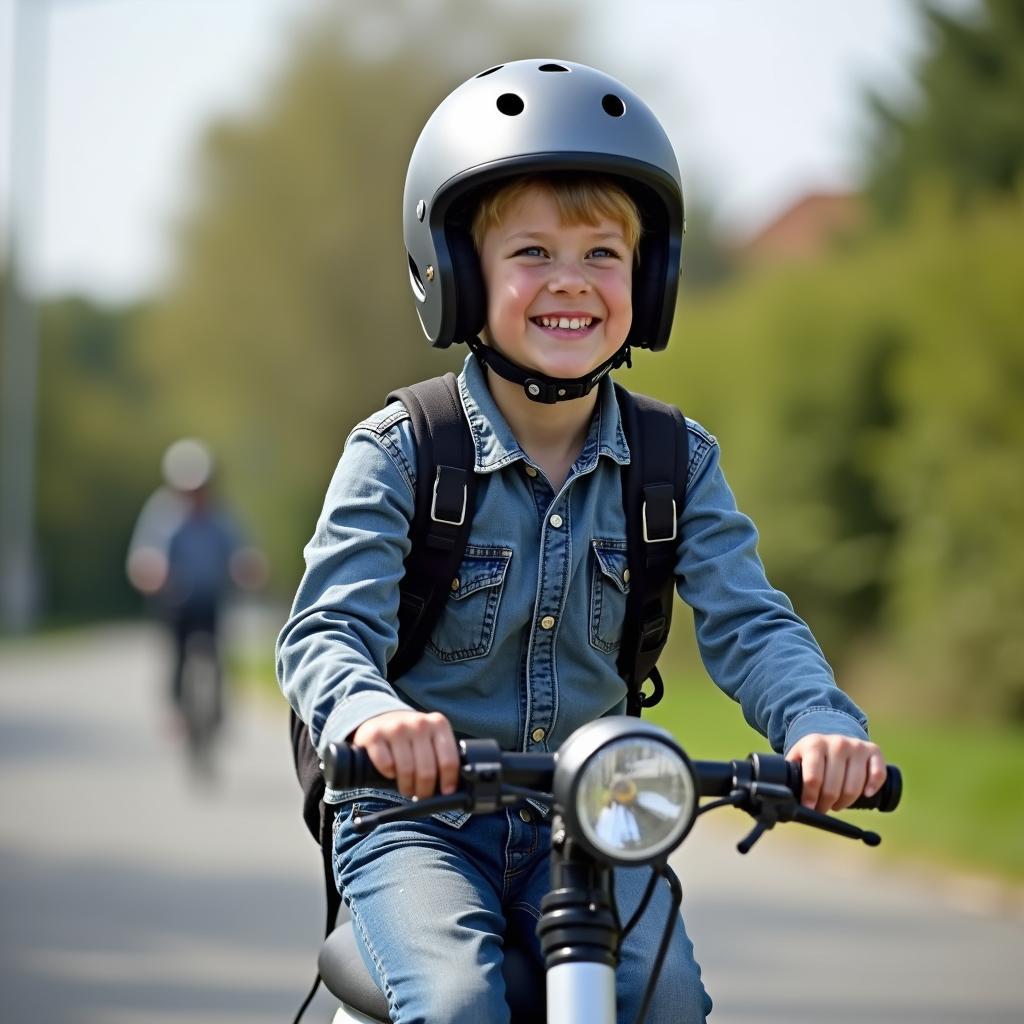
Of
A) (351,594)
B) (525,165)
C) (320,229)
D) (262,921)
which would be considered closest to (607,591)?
(351,594)

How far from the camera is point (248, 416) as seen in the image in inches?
1485

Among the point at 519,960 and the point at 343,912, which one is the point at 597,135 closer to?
the point at 519,960

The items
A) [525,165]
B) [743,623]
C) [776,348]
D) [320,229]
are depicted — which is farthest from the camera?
[320,229]

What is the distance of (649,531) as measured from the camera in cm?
321

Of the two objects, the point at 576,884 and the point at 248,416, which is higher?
the point at 248,416

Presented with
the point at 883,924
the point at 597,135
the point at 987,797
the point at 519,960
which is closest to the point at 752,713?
the point at 519,960

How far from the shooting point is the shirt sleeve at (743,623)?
2934 mm

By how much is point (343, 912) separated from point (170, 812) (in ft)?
25.1

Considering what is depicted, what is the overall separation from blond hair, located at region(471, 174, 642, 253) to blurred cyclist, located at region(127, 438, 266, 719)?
9935mm

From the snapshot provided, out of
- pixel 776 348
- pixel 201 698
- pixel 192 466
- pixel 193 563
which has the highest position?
pixel 776 348

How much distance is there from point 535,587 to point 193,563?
10.3m

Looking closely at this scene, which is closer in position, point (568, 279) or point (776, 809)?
point (776, 809)

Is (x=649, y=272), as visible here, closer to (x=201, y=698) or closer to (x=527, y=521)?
(x=527, y=521)

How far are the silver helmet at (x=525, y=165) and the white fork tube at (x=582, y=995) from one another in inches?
51.5
